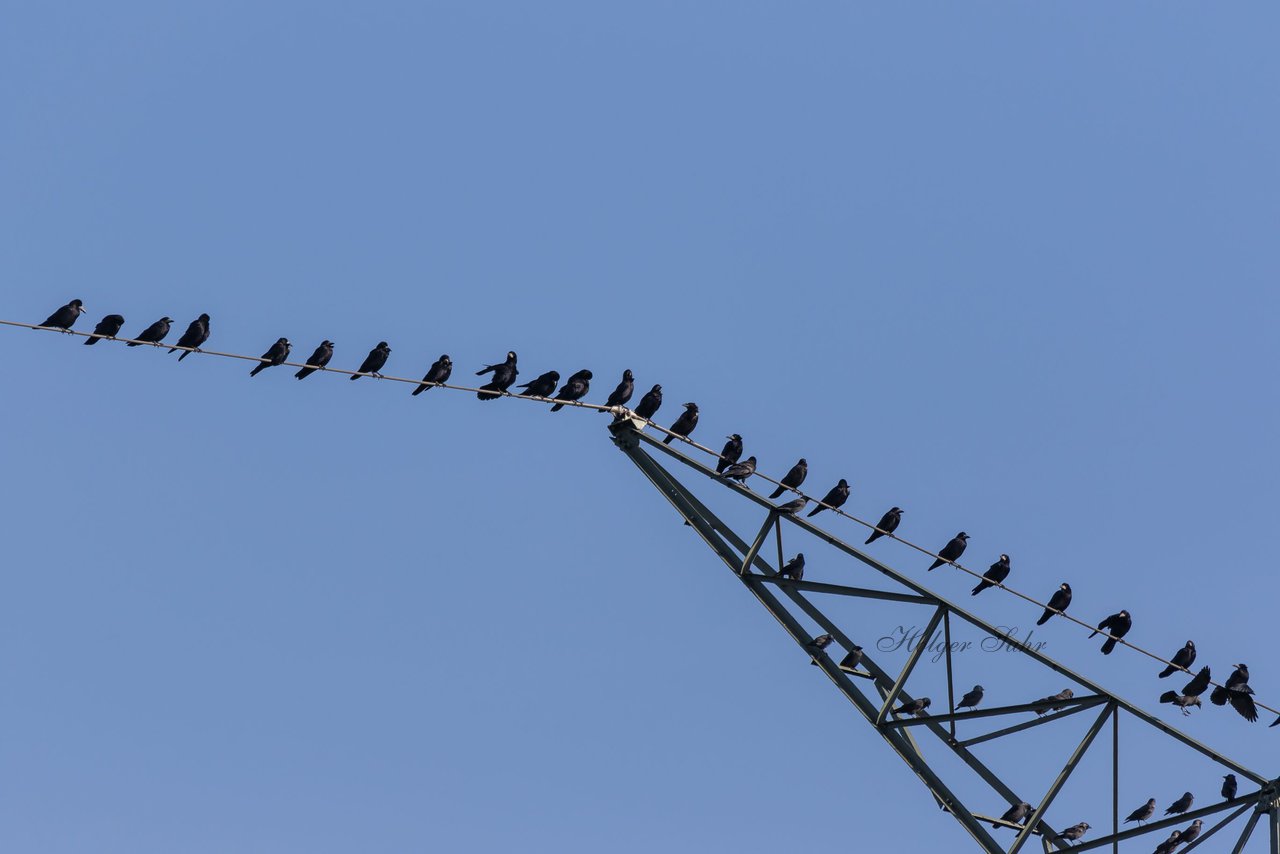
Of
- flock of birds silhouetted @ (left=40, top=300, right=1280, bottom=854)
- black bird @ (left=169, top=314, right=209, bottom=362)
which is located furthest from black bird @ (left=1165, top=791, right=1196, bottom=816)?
black bird @ (left=169, top=314, right=209, bottom=362)

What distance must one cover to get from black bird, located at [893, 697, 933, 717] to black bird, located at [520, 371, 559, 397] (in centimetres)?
548

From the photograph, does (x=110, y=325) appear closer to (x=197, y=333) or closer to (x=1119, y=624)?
(x=197, y=333)

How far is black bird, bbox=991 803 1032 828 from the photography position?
18484 mm

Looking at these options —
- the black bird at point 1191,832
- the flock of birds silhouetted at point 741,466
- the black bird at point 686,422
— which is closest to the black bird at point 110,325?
the flock of birds silhouetted at point 741,466

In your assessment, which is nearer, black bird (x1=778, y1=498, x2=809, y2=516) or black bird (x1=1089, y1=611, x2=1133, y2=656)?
black bird (x1=778, y1=498, x2=809, y2=516)

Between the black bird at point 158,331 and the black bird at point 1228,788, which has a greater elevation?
the black bird at point 1228,788

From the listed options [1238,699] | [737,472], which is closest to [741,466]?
[737,472]

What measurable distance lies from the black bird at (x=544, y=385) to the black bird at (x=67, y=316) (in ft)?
20.3

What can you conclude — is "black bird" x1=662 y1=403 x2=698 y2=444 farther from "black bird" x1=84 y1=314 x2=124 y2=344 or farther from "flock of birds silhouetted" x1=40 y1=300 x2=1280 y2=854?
"black bird" x1=84 y1=314 x2=124 y2=344

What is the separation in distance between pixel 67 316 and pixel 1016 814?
13558 mm

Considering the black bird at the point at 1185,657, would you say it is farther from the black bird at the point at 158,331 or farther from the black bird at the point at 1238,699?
the black bird at the point at 158,331

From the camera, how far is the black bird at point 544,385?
77.3 feet

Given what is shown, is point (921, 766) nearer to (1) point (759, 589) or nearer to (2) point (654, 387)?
(1) point (759, 589)

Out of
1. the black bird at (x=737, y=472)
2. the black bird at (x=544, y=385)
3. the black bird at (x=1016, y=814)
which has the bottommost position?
the black bird at (x=1016, y=814)
